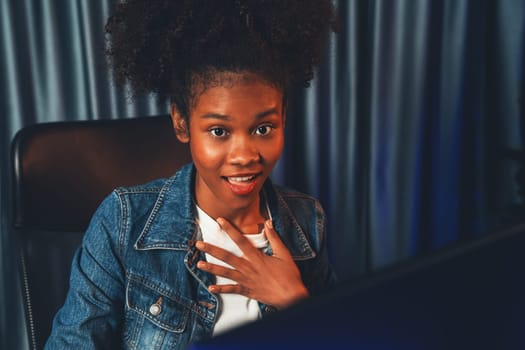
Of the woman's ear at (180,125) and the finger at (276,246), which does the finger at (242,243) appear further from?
the woman's ear at (180,125)

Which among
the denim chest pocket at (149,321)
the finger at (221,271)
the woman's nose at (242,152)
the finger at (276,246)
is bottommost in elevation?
the denim chest pocket at (149,321)

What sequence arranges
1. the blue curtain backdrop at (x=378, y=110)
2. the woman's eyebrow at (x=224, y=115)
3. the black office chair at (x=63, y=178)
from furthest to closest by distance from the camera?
1. the blue curtain backdrop at (x=378, y=110)
2. the black office chair at (x=63, y=178)
3. the woman's eyebrow at (x=224, y=115)

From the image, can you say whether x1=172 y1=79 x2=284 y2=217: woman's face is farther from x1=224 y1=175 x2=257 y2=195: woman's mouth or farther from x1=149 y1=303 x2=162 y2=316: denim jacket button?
x1=149 y1=303 x2=162 y2=316: denim jacket button

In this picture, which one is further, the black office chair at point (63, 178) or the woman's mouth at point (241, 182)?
the black office chair at point (63, 178)

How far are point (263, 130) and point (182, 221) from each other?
254 millimetres

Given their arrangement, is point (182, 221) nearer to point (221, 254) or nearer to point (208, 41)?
point (221, 254)

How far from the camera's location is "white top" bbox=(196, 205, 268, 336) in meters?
0.99

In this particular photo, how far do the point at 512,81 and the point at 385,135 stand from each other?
1.66ft

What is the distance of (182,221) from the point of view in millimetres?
1017

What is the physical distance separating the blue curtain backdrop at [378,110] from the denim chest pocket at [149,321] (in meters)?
0.87

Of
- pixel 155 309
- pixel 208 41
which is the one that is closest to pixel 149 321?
pixel 155 309

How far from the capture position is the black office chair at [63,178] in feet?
3.69

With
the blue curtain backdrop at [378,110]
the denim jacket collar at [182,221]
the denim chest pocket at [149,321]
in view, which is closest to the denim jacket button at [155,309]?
the denim chest pocket at [149,321]

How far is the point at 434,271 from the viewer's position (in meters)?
0.28
